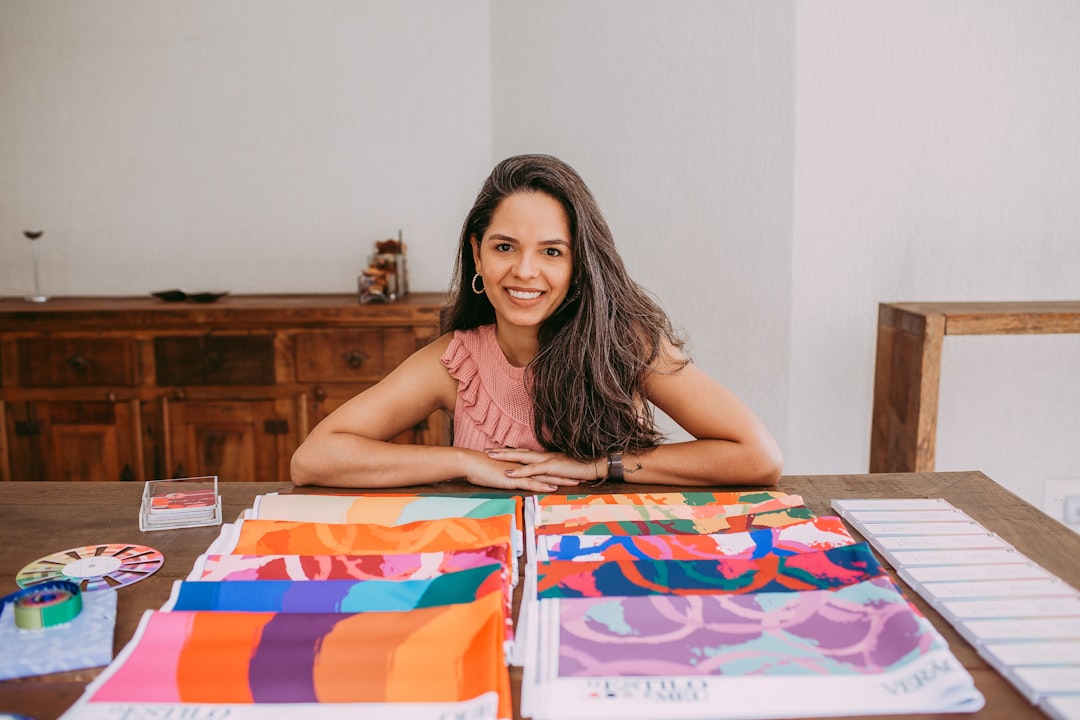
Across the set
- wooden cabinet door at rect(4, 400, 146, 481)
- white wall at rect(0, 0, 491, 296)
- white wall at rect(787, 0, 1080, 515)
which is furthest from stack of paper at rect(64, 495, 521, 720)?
white wall at rect(0, 0, 491, 296)

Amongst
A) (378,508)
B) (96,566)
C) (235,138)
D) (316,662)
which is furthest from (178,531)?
(235,138)

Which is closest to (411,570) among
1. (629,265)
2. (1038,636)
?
Result: (1038,636)

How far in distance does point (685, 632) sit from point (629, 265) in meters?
2.30

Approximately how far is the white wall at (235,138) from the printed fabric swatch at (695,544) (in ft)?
7.67

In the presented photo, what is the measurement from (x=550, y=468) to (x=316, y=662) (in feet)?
2.23

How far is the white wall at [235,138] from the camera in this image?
125 inches

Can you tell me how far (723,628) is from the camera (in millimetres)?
850

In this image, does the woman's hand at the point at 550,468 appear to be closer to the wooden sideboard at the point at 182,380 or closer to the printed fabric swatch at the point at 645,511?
the printed fabric swatch at the point at 645,511

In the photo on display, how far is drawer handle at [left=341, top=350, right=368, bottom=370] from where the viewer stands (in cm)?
284

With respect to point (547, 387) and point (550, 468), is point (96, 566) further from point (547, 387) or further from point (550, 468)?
point (547, 387)

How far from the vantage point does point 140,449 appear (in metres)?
2.88

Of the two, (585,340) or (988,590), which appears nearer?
(988,590)

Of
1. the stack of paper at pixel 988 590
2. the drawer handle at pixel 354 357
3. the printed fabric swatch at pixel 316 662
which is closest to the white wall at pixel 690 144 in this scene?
the drawer handle at pixel 354 357

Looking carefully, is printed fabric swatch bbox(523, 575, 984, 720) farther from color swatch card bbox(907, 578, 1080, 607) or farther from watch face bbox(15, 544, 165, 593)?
watch face bbox(15, 544, 165, 593)
